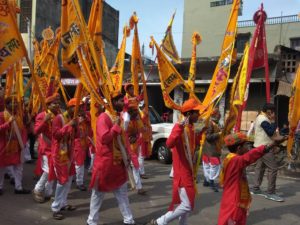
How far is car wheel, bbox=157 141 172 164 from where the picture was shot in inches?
451

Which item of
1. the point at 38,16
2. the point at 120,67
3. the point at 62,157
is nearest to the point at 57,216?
the point at 62,157

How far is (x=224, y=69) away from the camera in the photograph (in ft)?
22.4

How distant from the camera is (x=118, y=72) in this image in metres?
8.34

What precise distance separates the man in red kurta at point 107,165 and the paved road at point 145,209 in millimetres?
665

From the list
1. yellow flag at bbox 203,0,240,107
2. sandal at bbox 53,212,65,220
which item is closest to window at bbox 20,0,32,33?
yellow flag at bbox 203,0,240,107

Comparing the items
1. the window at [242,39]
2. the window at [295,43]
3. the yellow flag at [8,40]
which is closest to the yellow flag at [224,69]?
the yellow flag at [8,40]

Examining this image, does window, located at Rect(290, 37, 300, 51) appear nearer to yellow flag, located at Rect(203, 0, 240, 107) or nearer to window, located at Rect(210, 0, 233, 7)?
window, located at Rect(210, 0, 233, 7)

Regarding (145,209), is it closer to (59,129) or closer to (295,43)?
(59,129)

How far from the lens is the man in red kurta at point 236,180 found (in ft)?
13.4

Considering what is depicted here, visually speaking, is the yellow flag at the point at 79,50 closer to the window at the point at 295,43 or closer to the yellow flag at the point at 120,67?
Result: the yellow flag at the point at 120,67

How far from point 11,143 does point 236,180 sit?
14.4 ft

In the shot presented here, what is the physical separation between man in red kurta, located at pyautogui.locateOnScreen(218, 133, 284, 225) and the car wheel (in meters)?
7.15

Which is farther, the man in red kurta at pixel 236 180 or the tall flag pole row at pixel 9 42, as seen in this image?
the tall flag pole row at pixel 9 42

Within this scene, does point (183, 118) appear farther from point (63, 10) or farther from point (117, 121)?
point (63, 10)
